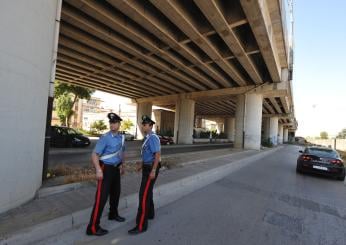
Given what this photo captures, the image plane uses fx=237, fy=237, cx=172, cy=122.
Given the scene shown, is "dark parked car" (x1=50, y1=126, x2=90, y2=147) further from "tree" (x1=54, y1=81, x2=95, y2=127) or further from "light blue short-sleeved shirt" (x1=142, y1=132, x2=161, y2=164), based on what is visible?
"tree" (x1=54, y1=81, x2=95, y2=127)

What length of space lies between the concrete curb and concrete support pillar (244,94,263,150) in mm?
15543

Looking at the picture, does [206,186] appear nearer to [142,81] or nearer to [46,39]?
[46,39]

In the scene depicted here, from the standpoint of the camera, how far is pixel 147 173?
3859 millimetres

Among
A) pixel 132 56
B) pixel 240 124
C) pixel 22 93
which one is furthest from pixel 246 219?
pixel 240 124

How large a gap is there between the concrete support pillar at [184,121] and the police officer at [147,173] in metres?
26.2

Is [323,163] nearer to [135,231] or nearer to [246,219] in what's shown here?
[246,219]

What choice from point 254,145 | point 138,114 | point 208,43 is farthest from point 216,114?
point 208,43

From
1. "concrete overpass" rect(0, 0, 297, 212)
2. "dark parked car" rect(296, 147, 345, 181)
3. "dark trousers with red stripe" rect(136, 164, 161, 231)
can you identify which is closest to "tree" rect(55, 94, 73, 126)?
"concrete overpass" rect(0, 0, 297, 212)

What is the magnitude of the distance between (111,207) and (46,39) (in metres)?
3.44

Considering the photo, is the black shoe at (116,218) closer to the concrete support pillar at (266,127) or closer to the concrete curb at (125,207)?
the concrete curb at (125,207)

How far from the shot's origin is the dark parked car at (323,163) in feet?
32.0

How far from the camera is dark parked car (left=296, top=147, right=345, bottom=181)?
9.75 m

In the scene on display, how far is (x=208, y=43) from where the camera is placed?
13.7 metres

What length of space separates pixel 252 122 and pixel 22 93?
74.0ft
